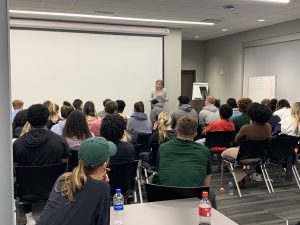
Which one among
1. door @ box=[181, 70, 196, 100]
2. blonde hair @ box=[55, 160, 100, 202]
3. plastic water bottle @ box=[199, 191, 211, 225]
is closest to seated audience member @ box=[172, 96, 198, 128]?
plastic water bottle @ box=[199, 191, 211, 225]

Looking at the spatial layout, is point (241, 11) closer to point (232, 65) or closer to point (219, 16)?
point (219, 16)

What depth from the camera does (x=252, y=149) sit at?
4.63m

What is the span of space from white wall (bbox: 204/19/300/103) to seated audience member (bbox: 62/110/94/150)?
735 centimetres

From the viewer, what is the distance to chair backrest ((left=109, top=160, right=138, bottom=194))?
124 inches

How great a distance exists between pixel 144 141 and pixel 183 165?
2416mm

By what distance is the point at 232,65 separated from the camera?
37.5 ft

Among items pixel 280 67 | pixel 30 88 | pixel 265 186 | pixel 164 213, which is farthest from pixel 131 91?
pixel 164 213

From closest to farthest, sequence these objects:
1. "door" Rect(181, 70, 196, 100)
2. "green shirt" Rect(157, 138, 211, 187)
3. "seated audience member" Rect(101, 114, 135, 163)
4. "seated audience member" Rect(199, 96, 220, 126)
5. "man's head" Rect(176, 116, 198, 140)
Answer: "green shirt" Rect(157, 138, 211, 187) < "man's head" Rect(176, 116, 198, 140) < "seated audience member" Rect(101, 114, 135, 163) < "seated audience member" Rect(199, 96, 220, 126) < "door" Rect(181, 70, 196, 100)

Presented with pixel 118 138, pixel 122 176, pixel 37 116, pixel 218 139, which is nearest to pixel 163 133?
pixel 118 138

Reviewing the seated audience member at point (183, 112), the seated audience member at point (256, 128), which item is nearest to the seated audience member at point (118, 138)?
the seated audience member at point (256, 128)

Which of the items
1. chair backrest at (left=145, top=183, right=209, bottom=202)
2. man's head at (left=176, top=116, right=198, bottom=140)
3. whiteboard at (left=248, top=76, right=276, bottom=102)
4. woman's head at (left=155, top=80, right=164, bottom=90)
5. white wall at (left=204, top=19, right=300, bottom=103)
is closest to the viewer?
chair backrest at (left=145, top=183, right=209, bottom=202)

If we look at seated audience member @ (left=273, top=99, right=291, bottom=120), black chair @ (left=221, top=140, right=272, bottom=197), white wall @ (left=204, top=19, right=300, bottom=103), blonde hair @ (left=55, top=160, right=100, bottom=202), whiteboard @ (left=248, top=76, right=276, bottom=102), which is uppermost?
white wall @ (left=204, top=19, right=300, bottom=103)

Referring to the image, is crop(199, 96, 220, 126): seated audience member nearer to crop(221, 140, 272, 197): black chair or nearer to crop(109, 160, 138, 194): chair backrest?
crop(221, 140, 272, 197): black chair

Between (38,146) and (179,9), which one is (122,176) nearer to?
(38,146)
